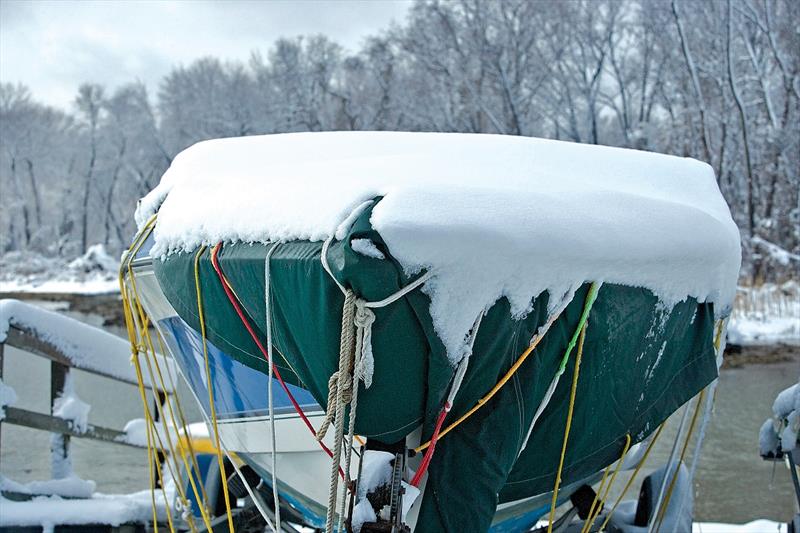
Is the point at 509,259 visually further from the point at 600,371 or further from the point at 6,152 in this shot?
the point at 6,152

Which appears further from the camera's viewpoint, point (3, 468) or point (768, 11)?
point (768, 11)

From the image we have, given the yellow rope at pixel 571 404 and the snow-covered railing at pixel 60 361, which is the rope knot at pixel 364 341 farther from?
the snow-covered railing at pixel 60 361

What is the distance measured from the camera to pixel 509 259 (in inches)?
81.4

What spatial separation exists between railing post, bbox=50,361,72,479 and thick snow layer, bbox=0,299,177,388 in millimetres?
107

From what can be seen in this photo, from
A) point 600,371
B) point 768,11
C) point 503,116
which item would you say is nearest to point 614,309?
point 600,371

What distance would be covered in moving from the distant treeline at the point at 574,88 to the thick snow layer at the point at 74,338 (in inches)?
603

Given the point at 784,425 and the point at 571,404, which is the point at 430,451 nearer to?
the point at 571,404

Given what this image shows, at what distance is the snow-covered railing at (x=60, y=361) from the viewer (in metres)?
3.92

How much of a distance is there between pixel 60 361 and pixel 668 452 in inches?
197

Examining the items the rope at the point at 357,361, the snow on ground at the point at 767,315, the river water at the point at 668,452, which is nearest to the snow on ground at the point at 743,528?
the river water at the point at 668,452

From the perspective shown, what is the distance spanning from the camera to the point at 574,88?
23641 millimetres

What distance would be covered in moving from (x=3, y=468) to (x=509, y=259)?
5.59 m

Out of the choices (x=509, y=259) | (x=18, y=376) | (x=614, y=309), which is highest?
(x=509, y=259)

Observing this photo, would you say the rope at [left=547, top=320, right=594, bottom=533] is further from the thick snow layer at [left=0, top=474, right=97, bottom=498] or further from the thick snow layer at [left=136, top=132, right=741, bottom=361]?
the thick snow layer at [left=0, top=474, right=97, bottom=498]
